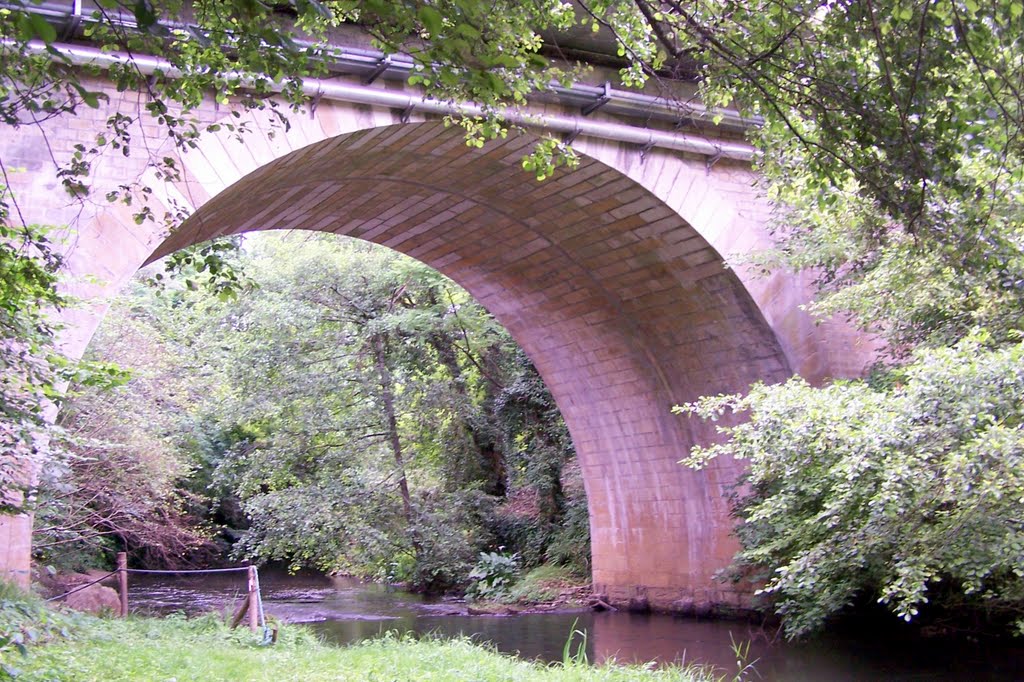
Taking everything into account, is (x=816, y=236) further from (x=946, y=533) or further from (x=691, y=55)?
(x=691, y=55)

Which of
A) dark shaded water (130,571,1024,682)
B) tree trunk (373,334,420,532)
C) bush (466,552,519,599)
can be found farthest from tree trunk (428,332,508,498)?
dark shaded water (130,571,1024,682)

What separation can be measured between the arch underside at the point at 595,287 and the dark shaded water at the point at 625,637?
1068 millimetres

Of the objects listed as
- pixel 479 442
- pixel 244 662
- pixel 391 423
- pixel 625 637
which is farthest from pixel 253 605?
pixel 479 442

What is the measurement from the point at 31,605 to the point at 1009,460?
5.92m

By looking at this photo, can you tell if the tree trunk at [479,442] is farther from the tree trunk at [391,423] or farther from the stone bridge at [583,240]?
the stone bridge at [583,240]

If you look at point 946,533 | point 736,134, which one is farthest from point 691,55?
point 736,134

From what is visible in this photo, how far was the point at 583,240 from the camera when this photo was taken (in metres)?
10.5

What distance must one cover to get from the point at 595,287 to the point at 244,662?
20.0ft

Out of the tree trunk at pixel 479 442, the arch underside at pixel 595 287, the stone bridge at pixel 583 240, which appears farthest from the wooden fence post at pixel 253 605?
the tree trunk at pixel 479 442

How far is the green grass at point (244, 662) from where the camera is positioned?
5492mm

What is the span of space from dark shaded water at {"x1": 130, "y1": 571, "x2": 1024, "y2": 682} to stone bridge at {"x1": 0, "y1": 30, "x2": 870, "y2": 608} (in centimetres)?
97

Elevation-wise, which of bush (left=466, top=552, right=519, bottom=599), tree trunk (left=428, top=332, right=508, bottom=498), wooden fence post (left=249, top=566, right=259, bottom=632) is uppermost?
tree trunk (left=428, top=332, right=508, bottom=498)

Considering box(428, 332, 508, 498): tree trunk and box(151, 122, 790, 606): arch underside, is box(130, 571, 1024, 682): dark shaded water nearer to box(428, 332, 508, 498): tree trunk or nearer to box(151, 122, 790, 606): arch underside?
box(151, 122, 790, 606): arch underside

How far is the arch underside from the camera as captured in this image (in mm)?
9148
